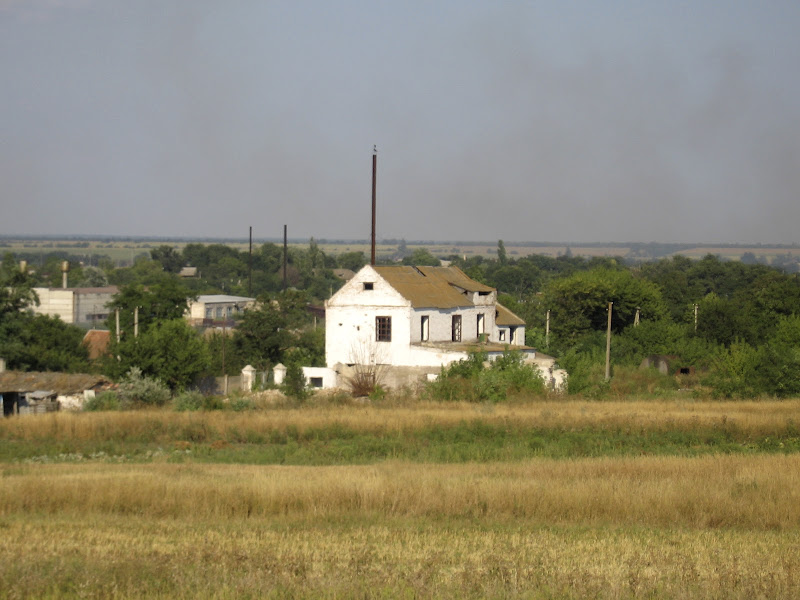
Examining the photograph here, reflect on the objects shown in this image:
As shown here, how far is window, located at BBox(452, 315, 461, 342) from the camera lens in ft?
142

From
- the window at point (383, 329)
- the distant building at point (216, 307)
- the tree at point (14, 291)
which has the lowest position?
the distant building at point (216, 307)

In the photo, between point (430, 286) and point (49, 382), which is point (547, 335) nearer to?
point (430, 286)

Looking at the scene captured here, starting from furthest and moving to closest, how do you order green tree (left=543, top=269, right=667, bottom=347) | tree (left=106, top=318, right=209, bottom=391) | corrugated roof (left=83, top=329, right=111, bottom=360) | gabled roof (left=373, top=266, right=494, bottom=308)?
green tree (left=543, top=269, right=667, bottom=347) → corrugated roof (left=83, top=329, right=111, bottom=360) → gabled roof (left=373, top=266, right=494, bottom=308) → tree (left=106, top=318, right=209, bottom=391)

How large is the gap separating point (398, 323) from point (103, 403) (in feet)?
45.8

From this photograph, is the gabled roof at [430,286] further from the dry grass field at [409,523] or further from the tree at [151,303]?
the dry grass field at [409,523]

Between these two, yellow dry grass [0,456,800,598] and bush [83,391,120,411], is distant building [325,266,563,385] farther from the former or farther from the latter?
yellow dry grass [0,456,800,598]

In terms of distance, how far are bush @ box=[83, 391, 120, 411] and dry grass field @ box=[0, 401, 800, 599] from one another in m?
6.28

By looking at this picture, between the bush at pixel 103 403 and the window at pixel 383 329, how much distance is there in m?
12.6

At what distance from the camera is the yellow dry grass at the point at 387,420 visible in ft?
82.3

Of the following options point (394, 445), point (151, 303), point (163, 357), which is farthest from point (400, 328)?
point (151, 303)

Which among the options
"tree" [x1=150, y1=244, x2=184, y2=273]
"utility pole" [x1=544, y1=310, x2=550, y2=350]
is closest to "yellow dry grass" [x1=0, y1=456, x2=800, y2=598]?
"utility pole" [x1=544, y1=310, x2=550, y2=350]

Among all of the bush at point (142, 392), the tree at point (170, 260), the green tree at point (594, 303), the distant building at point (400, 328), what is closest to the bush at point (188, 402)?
the bush at point (142, 392)

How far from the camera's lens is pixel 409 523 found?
13172mm

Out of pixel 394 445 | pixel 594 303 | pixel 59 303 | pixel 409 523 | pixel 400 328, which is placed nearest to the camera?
pixel 409 523
